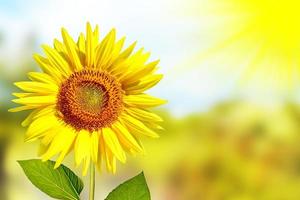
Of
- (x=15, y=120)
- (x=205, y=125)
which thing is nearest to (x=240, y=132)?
(x=205, y=125)

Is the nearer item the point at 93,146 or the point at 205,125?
the point at 93,146

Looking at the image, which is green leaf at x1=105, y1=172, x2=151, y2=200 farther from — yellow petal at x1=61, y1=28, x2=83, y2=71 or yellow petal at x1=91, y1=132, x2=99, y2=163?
yellow petal at x1=61, y1=28, x2=83, y2=71

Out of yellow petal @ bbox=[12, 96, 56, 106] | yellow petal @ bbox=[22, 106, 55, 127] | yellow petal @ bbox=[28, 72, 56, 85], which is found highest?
yellow petal @ bbox=[28, 72, 56, 85]

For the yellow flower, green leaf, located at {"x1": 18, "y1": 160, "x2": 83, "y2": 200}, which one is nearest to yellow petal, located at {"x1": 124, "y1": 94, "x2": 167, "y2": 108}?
the yellow flower

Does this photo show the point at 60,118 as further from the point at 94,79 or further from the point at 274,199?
the point at 274,199

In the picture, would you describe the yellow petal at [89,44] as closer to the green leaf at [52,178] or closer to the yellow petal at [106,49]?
the yellow petal at [106,49]
